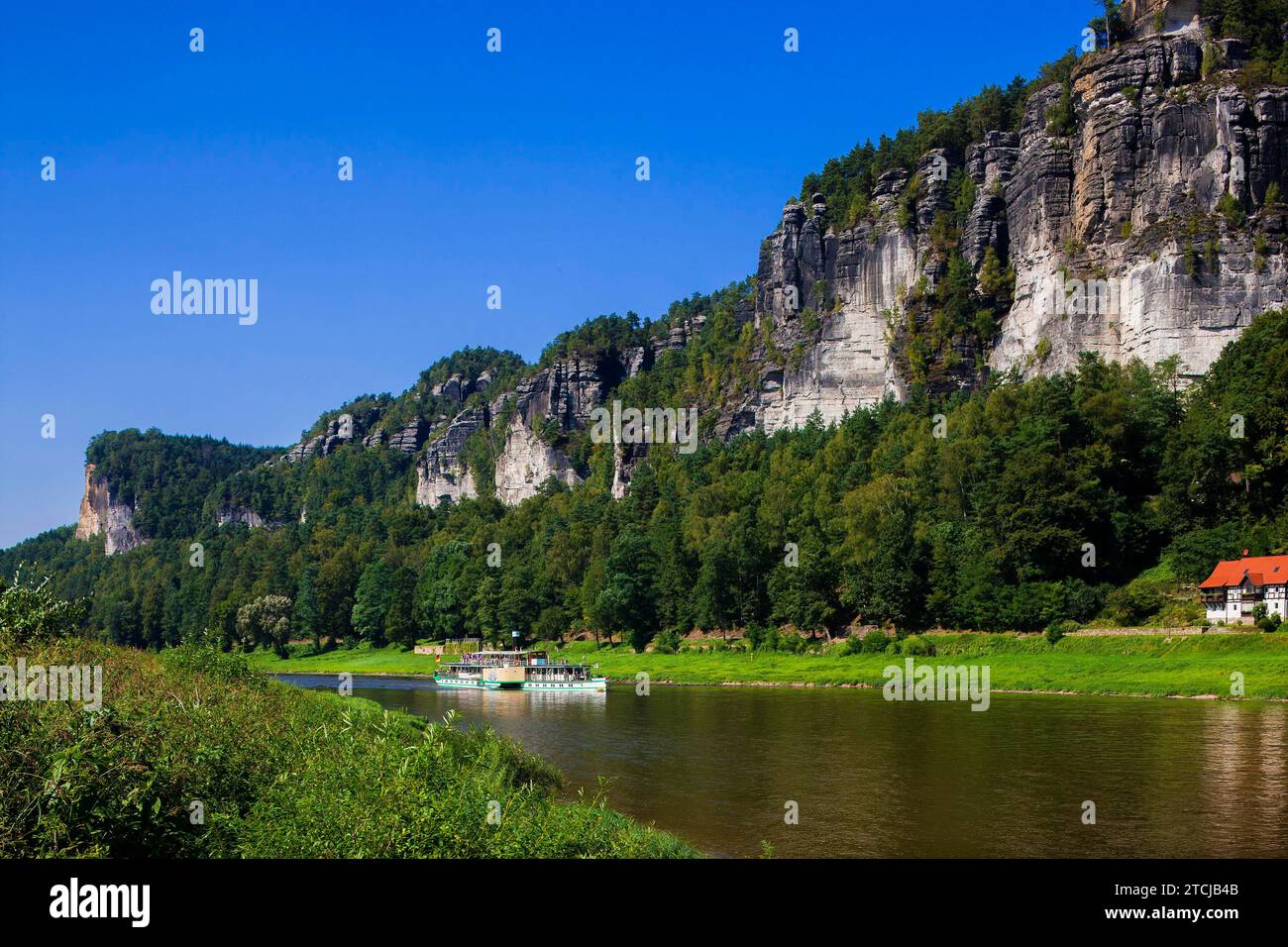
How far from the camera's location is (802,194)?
159m

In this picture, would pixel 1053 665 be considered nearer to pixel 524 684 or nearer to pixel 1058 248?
pixel 524 684

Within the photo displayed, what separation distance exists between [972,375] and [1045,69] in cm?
4257

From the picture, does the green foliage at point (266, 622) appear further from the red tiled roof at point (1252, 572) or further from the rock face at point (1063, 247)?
the red tiled roof at point (1252, 572)

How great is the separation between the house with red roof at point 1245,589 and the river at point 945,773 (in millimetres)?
12754

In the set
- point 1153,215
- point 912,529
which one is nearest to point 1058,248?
point 1153,215

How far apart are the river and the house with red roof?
1275 cm

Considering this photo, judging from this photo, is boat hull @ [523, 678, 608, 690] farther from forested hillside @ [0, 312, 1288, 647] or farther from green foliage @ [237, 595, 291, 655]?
green foliage @ [237, 595, 291, 655]

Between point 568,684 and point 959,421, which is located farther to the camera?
point 959,421

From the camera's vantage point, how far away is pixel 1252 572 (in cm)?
6041

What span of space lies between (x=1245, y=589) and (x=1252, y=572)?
1366 millimetres

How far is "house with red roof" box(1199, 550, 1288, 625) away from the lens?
5803 centimetres

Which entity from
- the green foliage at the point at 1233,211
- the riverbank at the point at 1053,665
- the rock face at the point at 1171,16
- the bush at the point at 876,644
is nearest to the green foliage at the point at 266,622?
the riverbank at the point at 1053,665
